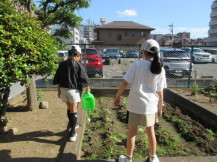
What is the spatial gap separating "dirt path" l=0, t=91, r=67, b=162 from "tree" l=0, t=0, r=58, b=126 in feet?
2.09

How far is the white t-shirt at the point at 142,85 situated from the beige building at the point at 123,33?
43.2 m

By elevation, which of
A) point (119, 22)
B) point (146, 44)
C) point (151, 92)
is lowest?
point (151, 92)

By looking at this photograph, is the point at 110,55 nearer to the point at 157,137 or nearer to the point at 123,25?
the point at 157,137

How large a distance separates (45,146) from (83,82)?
3.87 ft

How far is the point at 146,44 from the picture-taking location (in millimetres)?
2357

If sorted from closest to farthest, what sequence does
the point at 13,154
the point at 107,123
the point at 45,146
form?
the point at 13,154 → the point at 45,146 → the point at 107,123

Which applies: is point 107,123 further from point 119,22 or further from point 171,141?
point 119,22

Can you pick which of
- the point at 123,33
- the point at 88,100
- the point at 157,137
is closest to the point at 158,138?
the point at 157,137

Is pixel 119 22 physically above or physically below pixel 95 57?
above

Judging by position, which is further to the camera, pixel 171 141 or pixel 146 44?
pixel 171 141

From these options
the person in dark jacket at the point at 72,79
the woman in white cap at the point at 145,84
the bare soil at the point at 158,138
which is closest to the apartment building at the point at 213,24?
the bare soil at the point at 158,138

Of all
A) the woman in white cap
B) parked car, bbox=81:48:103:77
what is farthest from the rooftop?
the woman in white cap

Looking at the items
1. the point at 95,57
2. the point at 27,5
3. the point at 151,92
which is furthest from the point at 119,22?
the point at 151,92

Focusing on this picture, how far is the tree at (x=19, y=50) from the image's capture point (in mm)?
2666
